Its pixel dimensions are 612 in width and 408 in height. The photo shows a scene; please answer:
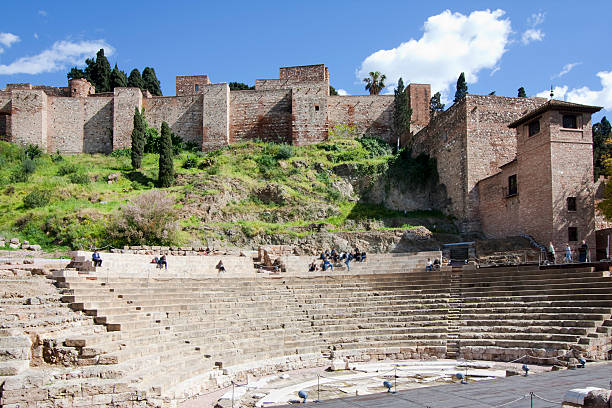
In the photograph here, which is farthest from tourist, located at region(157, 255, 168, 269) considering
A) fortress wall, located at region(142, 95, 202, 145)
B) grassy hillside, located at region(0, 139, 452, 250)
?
fortress wall, located at region(142, 95, 202, 145)

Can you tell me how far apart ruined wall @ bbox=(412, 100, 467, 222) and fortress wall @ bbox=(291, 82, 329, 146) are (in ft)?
26.2

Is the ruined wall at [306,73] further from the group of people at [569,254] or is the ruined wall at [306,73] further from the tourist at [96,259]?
the tourist at [96,259]

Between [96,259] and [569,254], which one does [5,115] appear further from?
[569,254]

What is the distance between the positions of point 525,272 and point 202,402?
11702 mm

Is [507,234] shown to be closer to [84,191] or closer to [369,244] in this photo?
[369,244]

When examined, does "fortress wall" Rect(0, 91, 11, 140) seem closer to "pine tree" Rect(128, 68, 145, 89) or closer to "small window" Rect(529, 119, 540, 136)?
"pine tree" Rect(128, 68, 145, 89)

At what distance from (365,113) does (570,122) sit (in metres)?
17.7

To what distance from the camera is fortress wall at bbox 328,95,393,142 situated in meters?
37.6

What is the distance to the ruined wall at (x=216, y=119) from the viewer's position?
36969 millimetres

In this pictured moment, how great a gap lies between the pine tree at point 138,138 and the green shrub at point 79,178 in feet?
10.5

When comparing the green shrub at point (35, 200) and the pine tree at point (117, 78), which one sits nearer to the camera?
the green shrub at point (35, 200)

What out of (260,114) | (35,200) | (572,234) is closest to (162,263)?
(35,200)

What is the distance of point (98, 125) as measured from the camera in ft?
125

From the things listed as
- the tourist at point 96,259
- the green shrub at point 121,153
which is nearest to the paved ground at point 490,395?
the tourist at point 96,259
